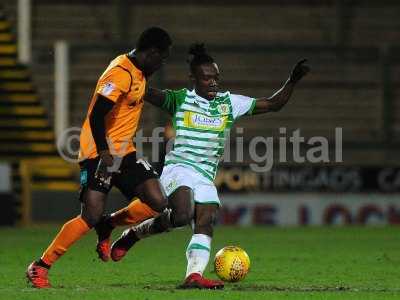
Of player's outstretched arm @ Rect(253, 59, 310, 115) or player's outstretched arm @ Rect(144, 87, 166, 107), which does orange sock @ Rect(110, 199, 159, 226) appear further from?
player's outstretched arm @ Rect(253, 59, 310, 115)

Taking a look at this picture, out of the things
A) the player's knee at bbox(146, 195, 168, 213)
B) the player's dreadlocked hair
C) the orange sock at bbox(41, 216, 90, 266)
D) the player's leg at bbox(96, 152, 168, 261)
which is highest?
the player's dreadlocked hair

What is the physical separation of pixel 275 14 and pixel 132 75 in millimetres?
15451

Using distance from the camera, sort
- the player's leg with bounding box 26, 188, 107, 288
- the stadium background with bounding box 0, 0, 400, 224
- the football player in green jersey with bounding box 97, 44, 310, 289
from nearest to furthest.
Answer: the player's leg with bounding box 26, 188, 107, 288, the football player in green jersey with bounding box 97, 44, 310, 289, the stadium background with bounding box 0, 0, 400, 224

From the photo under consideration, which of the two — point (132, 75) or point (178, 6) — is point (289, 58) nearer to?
point (178, 6)

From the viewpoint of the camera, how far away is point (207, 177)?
885cm

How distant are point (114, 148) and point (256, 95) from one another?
13583mm

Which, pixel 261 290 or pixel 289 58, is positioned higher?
pixel 289 58

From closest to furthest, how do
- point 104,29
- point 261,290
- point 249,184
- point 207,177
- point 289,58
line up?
point 261,290 < point 207,177 < point 249,184 < point 289,58 < point 104,29

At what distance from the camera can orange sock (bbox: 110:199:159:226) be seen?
9266mm

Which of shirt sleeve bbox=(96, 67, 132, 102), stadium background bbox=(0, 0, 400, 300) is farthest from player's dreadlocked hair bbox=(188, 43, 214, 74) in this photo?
stadium background bbox=(0, 0, 400, 300)

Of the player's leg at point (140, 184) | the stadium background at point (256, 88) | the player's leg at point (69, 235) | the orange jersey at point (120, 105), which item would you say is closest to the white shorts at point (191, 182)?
the player's leg at point (140, 184)

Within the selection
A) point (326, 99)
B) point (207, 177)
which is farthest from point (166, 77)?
point (207, 177)

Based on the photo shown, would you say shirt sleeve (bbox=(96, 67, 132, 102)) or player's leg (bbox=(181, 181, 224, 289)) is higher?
shirt sleeve (bbox=(96, 67, 132, 102))

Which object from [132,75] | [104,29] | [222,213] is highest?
[104,29]
